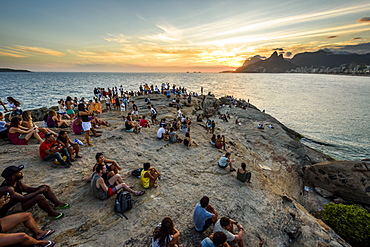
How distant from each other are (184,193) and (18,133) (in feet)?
27.6

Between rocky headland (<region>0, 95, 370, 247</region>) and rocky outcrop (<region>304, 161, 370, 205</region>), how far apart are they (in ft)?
0.15

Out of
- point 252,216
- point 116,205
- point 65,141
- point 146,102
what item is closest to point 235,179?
point 252,216

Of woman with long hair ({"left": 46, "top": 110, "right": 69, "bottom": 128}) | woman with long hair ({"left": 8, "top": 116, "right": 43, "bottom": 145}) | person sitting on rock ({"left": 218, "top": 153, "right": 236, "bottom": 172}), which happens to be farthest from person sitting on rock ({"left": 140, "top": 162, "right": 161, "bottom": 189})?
woman with long hair ({"left": 46, "top": 110, "right": 69, "bottom": 128})

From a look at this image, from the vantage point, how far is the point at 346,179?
1012 cm

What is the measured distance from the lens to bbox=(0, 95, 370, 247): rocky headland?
15.7 ft

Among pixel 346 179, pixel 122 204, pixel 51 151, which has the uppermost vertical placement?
pixel 51 151

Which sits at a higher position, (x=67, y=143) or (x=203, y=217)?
(x=67, y=143)

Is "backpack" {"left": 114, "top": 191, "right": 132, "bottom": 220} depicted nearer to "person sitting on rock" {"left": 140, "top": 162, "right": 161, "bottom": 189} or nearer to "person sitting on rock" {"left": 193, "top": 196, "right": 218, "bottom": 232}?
"person sitting on rock" {"left": 140, "top": 162, "right": 161, "bottom": 189}

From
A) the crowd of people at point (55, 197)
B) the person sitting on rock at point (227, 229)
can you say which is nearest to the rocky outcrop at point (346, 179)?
the crowd of people at point (55, 197)

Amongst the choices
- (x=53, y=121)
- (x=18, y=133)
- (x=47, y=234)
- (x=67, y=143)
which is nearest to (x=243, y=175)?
(x=47, y=234)

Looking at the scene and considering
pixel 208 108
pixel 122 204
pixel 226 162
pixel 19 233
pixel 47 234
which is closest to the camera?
pixel 19 233

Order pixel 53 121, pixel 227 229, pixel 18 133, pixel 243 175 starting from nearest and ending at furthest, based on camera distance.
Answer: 1. pixel 227 229
2. pixel 18 133
3. pixel 243 175
4. pixel 53 121

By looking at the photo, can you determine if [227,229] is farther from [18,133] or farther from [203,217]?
[18,133]

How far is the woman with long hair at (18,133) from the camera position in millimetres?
7176
